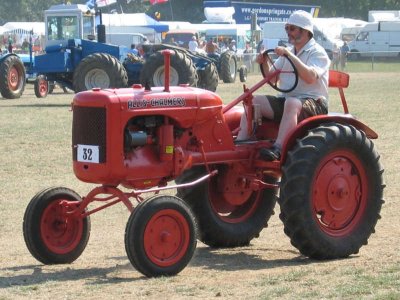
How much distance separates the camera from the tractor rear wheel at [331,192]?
770cm

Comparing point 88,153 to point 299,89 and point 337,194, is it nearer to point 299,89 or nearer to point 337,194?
point 299,89

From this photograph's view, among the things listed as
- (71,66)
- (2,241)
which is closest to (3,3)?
(71,66)

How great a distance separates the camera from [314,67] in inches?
314

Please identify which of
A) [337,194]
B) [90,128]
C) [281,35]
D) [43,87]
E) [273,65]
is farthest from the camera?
[281,35]

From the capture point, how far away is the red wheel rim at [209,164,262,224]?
27.6 ft

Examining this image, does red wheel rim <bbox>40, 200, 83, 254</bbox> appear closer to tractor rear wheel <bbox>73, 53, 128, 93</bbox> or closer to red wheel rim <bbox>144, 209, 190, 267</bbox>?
red wheel rim <bbox>144, 209, 190, 267</bbox>

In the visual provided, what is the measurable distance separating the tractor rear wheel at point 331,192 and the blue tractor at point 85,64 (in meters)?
16.6

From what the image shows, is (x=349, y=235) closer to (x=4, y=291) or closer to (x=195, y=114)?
(x=195, y=114)

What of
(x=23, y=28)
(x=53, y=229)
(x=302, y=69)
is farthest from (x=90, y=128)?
(x=23, y=28)

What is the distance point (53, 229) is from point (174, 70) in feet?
58.9

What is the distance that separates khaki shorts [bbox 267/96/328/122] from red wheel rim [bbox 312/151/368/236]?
0.36 meters

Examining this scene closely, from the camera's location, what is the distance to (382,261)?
7527 mm

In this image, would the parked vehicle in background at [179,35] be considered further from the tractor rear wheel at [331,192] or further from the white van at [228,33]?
the tractor rear wheel at [331,192]

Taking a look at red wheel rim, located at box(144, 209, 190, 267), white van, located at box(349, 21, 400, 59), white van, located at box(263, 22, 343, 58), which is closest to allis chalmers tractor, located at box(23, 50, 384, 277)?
red wheel rim, located at box(144, 209, 190, 267)
